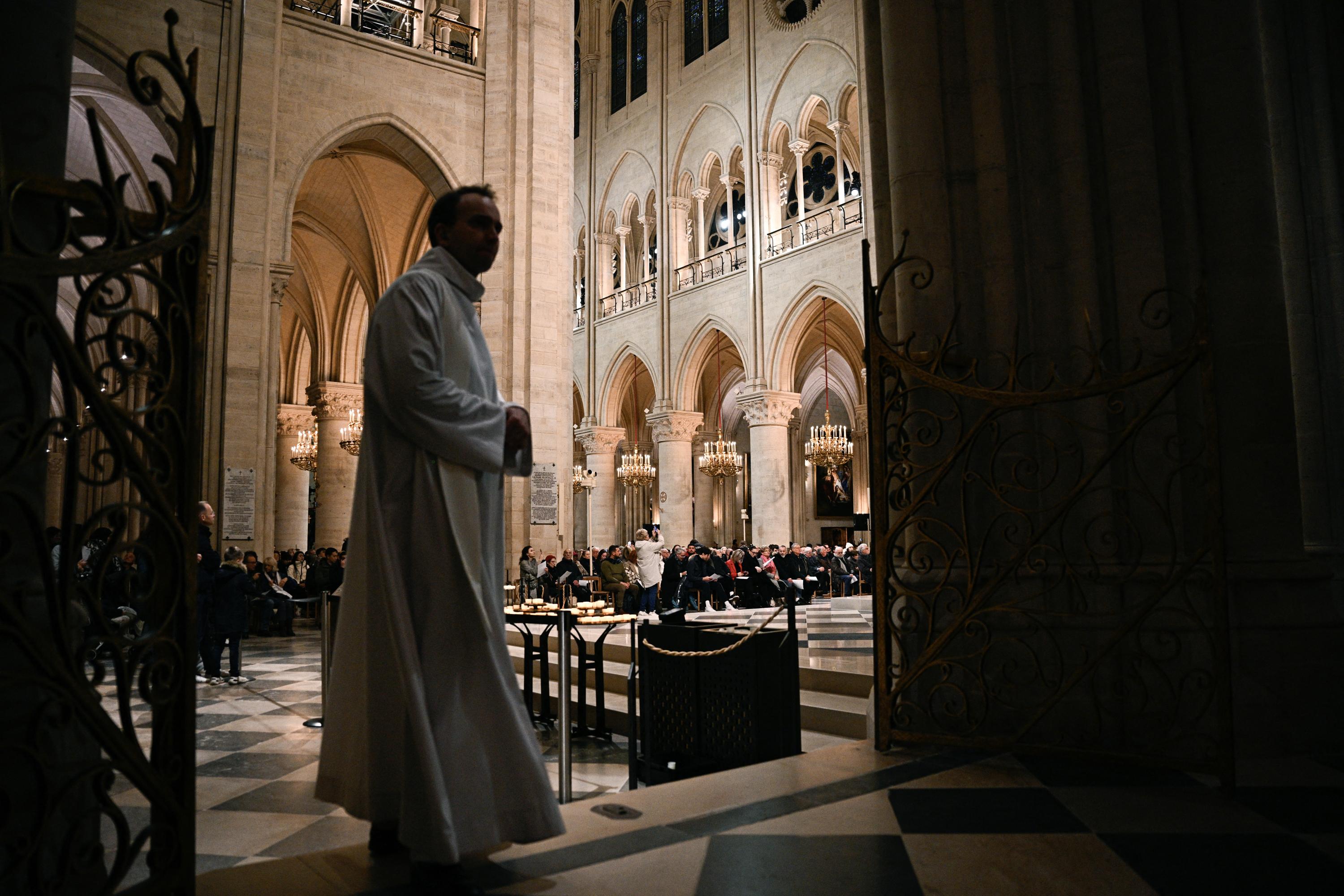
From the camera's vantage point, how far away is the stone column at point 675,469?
23375 millimetres

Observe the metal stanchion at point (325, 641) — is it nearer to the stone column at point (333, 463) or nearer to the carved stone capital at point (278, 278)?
the carved stone capital at point (278, 278)

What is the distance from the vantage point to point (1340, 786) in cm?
286

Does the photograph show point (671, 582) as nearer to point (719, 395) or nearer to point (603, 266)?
point (719, 395)

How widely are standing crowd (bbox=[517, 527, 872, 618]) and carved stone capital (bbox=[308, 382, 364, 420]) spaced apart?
21.0 feet

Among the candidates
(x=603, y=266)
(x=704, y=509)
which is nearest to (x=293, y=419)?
(x=603, y=266)

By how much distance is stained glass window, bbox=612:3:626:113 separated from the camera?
2692 centimetres

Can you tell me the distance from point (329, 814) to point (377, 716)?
2057mm

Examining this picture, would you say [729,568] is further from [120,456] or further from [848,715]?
[120,456]

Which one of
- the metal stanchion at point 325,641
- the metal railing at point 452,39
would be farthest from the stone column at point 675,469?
the metal stanchion at point 325,641

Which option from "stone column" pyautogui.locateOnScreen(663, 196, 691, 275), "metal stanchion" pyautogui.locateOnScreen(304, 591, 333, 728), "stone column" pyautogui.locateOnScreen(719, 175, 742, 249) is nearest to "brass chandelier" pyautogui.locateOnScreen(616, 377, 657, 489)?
"stone column" pyautogui.locateOnScreen(663, 196, 691, 275)

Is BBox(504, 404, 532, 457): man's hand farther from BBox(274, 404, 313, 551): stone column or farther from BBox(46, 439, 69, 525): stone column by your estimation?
BBox(46, 439, 69, 525): stone column

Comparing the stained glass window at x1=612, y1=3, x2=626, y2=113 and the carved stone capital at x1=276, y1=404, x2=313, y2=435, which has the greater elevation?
the stained glass window at x1=612, y1=3, x2=626, y2=113

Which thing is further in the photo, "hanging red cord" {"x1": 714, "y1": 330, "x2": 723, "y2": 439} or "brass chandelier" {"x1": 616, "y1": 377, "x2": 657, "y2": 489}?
"hanging red cord" {"x1": 714, "y1": 330, "x2": 723, "y2": 439}

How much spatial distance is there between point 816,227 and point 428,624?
20.0 metres
